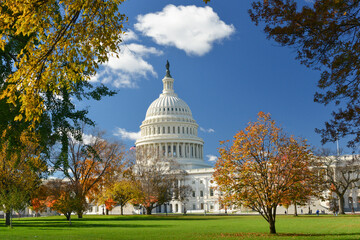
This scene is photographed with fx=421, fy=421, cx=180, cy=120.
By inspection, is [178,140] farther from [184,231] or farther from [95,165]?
[184,231]

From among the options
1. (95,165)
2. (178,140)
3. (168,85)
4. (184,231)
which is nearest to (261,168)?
(184,231)

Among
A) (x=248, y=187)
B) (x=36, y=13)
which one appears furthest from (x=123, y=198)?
(x=36, y=13)

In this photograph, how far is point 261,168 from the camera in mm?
28375

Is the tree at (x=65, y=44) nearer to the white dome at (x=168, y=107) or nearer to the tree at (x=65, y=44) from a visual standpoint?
the tree at (x=65, y=44)

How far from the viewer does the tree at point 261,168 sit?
27.8m

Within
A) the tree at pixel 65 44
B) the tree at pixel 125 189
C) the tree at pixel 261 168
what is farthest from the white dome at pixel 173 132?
the tree at pixel 65 44

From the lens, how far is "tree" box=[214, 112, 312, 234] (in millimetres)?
27781

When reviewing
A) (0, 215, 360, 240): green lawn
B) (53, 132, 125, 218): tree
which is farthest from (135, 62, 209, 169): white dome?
(0, 215, 360, 240): green lawn

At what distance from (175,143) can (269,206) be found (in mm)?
123757

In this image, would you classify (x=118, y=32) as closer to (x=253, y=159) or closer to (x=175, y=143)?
(x=253, y=159)

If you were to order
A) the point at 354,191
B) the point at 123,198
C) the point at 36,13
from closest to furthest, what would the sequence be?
the point at 36,13 → the point at 123,198 → the point at 354,191

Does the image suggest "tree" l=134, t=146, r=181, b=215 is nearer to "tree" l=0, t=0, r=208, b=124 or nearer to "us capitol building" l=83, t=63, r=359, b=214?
"us capitol building" l=83, t=63, r=359, b=214

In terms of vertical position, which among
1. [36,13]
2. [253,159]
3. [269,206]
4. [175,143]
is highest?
[175,143]

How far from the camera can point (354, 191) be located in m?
103
